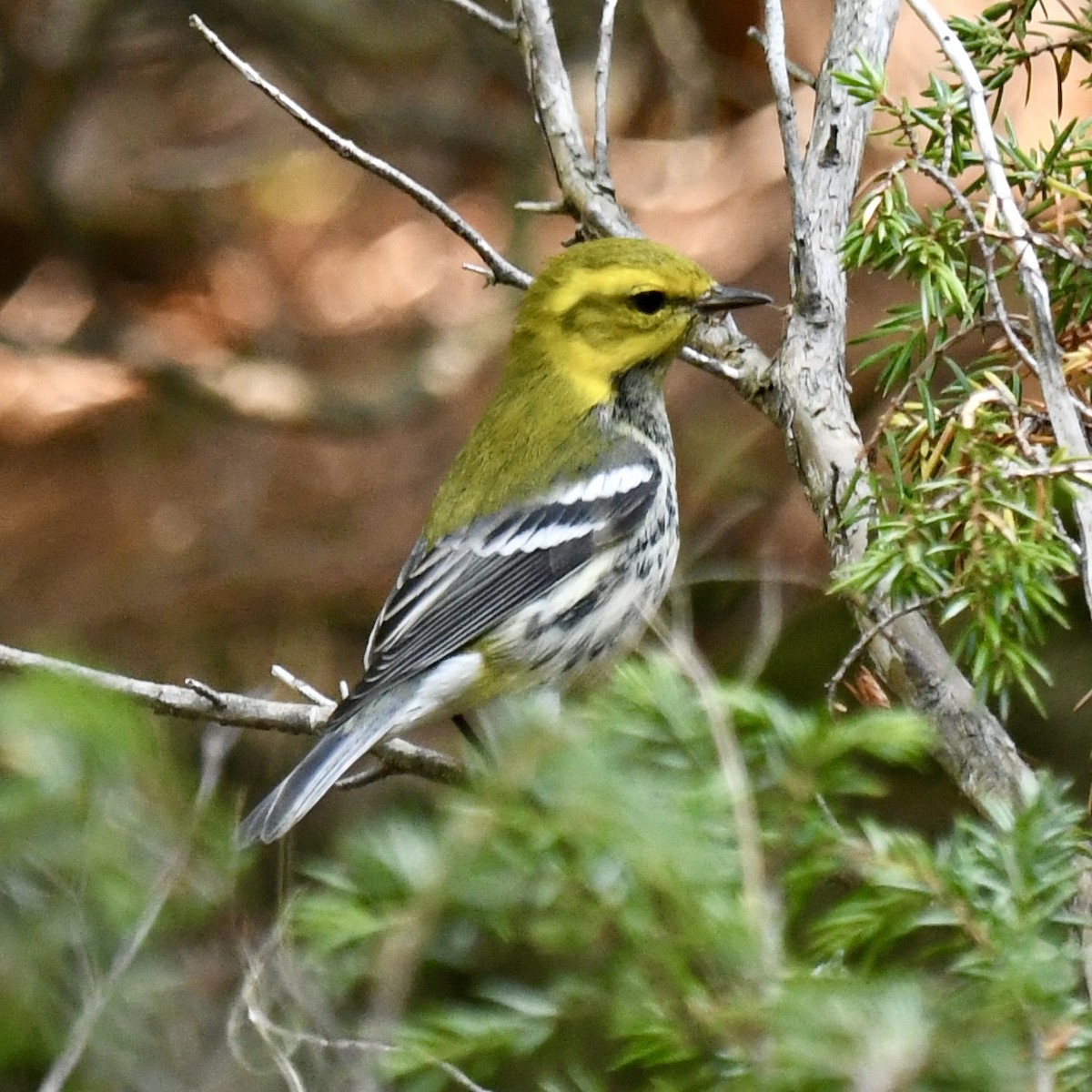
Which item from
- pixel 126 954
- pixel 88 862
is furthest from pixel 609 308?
pixel 88 862

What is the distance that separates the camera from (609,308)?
3207 mm

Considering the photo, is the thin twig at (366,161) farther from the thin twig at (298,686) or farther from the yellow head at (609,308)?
the thin twig at (298,686)

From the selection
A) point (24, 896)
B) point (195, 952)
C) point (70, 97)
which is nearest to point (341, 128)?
point (70, 97)

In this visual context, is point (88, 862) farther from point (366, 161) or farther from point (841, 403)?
point (366, 161)

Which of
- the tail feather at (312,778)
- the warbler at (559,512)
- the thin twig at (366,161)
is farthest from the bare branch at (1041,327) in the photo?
Answer: the tail feather at (312,778)

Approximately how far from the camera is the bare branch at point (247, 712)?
2.34m

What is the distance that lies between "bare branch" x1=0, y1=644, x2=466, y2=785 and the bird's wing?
0.20m

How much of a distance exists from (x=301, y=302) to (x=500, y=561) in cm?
294

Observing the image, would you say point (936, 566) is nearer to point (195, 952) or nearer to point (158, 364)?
point (195, 952)

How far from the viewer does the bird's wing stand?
3.00m

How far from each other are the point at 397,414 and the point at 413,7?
165 cm

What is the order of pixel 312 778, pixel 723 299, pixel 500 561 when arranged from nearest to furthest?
pixel 312 778, pixel 723 299, pixel 500 561

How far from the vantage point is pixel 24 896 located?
4.41 ft

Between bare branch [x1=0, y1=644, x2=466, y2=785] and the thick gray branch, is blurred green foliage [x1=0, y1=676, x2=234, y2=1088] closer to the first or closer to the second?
bare branch [x1=0, y1=644, x2=466, y2=785]
